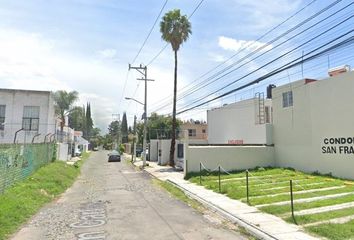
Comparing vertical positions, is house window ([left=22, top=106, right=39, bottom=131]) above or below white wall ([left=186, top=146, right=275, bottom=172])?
above

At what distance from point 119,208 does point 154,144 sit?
32244 millimetres

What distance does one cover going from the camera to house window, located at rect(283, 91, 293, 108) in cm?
2394

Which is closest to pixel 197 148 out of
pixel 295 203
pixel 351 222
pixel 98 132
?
pixel 295 203

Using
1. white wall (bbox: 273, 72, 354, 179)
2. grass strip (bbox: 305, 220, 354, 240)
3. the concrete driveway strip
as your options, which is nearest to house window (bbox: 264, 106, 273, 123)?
white wall (bbox: 273, 72, 354, 179)

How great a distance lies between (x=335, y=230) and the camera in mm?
8758

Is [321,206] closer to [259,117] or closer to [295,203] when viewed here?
[295,203]

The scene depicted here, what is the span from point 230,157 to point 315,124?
6061 millimetres

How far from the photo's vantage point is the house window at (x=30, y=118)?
39781mm

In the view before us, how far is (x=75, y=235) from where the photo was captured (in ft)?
29.2

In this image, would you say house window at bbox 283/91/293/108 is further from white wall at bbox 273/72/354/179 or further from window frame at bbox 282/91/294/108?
white wall at bbox 273/72/354/179

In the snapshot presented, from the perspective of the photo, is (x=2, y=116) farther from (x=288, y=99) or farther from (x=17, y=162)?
(x=288, y=99)

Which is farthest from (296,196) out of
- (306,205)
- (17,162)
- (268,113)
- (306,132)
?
(268,113)

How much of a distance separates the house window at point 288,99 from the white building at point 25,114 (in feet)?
86.9

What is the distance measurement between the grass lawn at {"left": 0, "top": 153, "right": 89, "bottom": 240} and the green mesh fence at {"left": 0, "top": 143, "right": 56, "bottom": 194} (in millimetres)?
329
